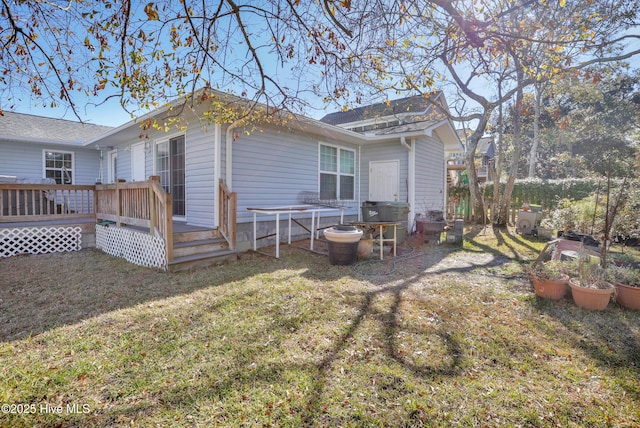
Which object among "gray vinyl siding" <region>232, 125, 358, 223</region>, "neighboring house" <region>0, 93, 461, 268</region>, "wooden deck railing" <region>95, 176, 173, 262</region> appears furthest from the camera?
"gray vinyl siding" <region>232, 125, 358, 223</region>

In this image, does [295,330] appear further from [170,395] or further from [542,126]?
[542,126]

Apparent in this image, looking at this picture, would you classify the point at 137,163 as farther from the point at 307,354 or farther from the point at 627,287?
the point at 627,287

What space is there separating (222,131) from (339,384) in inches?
205

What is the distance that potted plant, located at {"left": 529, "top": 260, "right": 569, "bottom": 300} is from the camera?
3826 millimetres

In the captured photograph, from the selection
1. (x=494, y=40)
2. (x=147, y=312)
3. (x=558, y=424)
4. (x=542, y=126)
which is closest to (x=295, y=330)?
(x=147, y=312)

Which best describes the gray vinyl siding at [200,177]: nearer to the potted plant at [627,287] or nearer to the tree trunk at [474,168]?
the potted plant at [627,287]

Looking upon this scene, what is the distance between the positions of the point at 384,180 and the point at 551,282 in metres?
6.21

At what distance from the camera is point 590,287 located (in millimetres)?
3586

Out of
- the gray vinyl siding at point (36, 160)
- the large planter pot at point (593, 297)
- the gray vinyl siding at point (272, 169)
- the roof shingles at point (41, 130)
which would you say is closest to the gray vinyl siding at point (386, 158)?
the gray vinyl siding at point (272, 169)

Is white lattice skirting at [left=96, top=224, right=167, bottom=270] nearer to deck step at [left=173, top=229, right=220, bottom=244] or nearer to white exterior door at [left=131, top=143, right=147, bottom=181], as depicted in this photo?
deck step at [left=173, top=229, right=220, bottom=244]

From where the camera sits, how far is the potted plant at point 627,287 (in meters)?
3.56

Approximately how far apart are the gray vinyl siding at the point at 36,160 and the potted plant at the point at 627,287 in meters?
14.5

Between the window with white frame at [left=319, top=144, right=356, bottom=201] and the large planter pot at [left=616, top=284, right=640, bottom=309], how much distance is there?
619 cm

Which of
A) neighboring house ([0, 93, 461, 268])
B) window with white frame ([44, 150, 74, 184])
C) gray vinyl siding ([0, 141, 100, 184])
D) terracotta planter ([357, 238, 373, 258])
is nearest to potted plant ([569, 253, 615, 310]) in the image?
terracotta planter ([357, 238, 373, 258])
